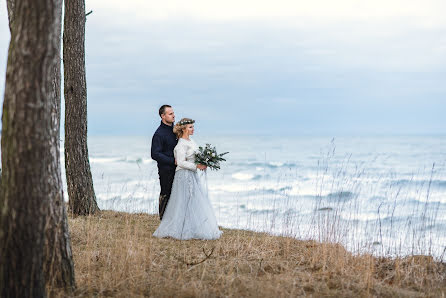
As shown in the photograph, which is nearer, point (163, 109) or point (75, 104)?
point (163, 109)

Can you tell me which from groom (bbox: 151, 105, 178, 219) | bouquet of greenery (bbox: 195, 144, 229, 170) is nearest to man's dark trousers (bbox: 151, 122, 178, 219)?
groom (bbox: 151, 105, 178, 219)

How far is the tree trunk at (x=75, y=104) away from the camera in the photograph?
8.74 meters

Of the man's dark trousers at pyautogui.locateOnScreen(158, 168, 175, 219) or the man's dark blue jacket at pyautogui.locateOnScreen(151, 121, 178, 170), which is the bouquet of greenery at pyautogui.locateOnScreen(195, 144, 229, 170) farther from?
the man's dark trousers at pyautogui.locateOnScreen(158, 168, 175, 219)

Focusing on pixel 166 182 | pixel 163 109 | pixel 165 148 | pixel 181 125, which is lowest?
pixel 166 182

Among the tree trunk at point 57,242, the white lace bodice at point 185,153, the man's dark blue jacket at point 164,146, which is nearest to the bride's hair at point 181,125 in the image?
the white lace bodice at point 185,153

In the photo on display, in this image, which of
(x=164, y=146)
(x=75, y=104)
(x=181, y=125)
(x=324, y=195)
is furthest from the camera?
(x=324, y=195)

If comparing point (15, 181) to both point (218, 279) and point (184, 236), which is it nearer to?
point (218, 279)

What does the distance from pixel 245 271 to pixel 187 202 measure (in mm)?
2287

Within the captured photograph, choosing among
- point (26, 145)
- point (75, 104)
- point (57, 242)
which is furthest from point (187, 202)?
point (26, 145)

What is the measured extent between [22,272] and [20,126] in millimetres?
1101

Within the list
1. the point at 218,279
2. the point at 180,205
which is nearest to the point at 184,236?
the point at 180,205

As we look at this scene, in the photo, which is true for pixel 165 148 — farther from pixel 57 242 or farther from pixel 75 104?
pixel 57 242

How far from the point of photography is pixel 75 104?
29.2ft

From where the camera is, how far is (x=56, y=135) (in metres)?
4.13
